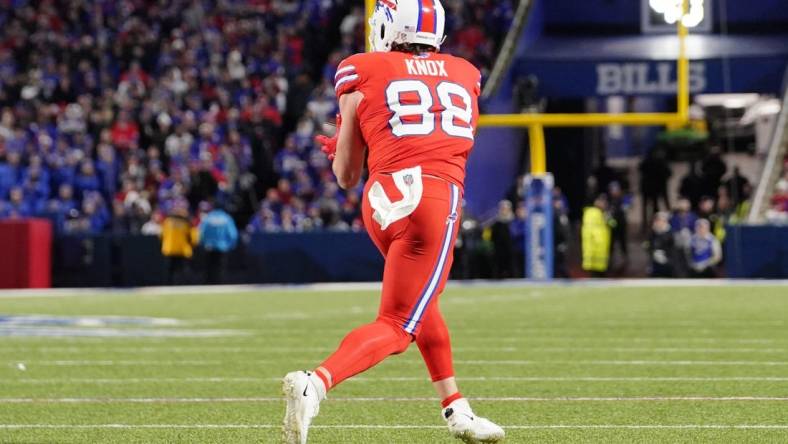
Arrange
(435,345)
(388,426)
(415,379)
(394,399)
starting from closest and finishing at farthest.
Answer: (435,345), (388,426), (394,399), (415,379)

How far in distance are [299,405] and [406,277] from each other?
59 cm

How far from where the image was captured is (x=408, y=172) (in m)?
5.79

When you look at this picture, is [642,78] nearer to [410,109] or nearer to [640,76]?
[640,76]

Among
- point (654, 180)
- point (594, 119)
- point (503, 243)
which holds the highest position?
point (594, 119)

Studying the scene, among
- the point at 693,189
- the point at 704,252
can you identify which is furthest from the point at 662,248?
the point at 693,189

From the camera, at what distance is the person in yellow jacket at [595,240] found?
2392 cm

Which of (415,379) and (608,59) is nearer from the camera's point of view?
(415,379)

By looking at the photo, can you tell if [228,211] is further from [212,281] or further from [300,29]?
[300,29]

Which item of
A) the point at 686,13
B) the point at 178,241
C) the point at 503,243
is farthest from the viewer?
the point at 503,243

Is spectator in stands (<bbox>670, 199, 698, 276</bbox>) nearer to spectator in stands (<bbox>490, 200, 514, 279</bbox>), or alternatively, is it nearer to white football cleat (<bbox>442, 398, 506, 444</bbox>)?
spectator in stands (<bbox>490, 200, 514, 279</bbox>)

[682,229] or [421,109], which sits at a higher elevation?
[421,109]

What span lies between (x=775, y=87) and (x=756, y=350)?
15.2 m

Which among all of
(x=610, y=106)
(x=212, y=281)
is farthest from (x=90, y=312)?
(x=610, y=106)

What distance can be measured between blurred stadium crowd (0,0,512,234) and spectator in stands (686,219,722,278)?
15.9 feet
